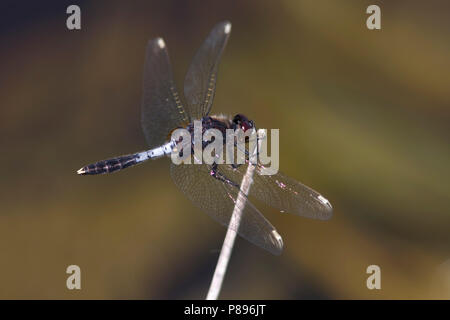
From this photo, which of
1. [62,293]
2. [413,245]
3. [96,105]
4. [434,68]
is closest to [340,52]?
[434,68]

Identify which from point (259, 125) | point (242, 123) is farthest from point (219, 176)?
point (259, 125)

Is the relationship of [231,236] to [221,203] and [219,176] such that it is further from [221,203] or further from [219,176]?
[219,176]

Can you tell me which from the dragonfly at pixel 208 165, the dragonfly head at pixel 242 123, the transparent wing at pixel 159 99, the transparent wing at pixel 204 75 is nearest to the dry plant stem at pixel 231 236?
the dragonfly at pixel 208 165

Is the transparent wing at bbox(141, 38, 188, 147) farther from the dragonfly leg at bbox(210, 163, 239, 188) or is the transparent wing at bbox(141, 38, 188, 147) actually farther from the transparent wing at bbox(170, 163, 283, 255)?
the dragonfly leg at bbox(210, 163, 239, 188)

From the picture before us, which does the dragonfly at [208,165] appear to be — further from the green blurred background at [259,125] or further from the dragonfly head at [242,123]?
the green blurred background at [259,125]

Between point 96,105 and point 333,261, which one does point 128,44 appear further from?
point 333,261

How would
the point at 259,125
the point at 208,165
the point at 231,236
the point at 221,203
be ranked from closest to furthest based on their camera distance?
the point at 231,236, the point at 221,203, the point at 208,165, the point at 259,125
